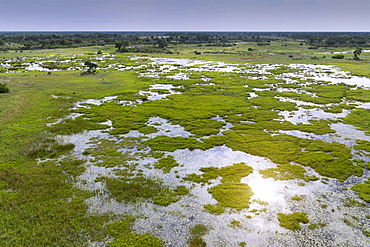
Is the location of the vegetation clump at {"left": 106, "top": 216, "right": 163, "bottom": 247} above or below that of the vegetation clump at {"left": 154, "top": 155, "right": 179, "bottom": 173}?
below

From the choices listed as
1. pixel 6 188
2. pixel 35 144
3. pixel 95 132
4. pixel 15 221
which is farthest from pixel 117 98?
pixel 15 221

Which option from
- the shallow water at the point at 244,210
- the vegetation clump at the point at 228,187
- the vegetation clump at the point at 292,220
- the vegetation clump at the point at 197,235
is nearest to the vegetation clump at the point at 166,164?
the shallow water at the point at 244,210

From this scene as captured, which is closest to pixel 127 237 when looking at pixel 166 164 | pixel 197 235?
pixel 197 235

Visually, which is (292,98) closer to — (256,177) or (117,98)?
(256,177)

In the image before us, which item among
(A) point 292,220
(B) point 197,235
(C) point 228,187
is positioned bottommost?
(B) point 197,235

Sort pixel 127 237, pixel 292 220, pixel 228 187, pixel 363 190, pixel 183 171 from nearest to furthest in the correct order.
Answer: pixel 127 237 < pixel 292 220 < pixel 363 190 < pixel 228 187 < pixel 183 171

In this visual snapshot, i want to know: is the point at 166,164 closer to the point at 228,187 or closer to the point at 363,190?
the point at 228,187

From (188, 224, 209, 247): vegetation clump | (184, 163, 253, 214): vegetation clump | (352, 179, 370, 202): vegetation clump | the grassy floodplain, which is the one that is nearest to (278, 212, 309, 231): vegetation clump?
the grassy floodplain

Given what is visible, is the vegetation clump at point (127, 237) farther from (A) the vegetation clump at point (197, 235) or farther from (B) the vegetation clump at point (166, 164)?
(B) the vegetation clump at point (166, 164)

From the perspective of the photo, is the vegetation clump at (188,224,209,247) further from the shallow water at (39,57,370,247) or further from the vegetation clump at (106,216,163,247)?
the vegetation clump at (106,216,163,247)
